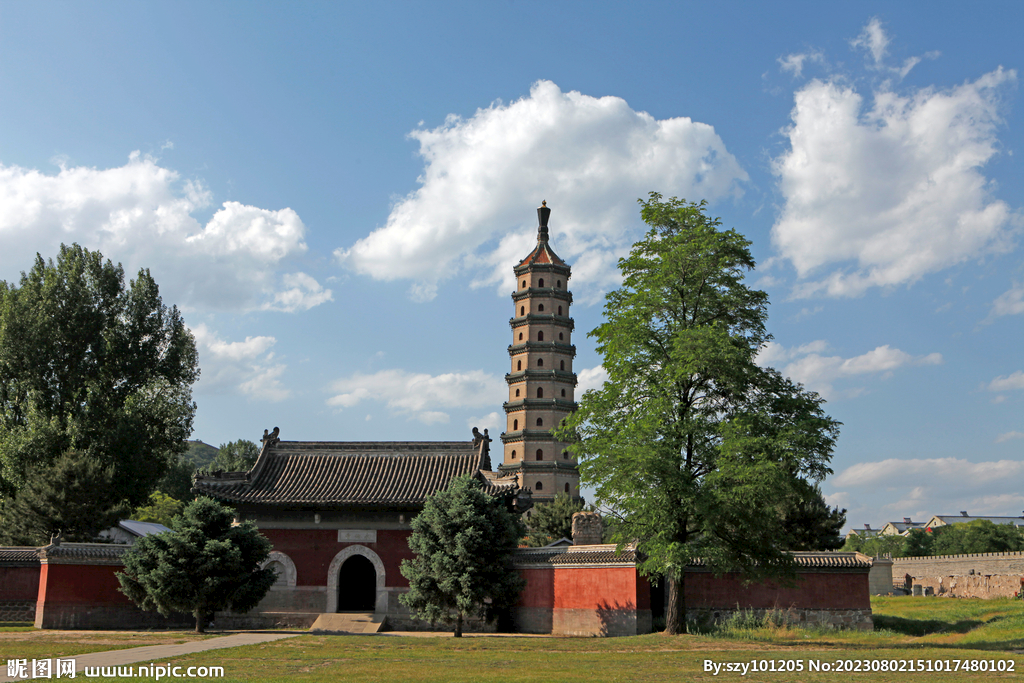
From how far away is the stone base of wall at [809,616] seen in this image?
21.2 metres

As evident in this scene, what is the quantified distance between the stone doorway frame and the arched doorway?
48 centimetres

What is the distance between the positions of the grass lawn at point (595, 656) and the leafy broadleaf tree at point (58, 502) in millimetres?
10546

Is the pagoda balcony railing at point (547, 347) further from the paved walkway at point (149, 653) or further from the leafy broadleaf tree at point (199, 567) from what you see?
the paved walkway at point (149, 653)

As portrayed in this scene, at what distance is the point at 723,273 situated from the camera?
60.5 ft

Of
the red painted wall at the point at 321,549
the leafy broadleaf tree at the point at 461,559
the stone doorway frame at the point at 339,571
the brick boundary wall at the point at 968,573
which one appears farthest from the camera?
the brick boundary wall at the point at 968,573

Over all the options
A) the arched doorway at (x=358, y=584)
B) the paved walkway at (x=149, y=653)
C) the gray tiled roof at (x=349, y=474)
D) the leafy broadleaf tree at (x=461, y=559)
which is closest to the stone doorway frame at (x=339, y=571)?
the arched doorway at (x=358, y=584)

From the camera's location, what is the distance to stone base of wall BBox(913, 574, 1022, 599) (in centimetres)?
4181

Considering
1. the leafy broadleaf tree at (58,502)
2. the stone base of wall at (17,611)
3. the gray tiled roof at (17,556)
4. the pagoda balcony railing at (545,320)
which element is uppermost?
the pagoda balcony railing at (545,320)

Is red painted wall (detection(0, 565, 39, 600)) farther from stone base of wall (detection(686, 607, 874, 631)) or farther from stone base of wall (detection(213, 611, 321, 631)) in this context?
stone base of wall (detection(686, 607, 874, 631))

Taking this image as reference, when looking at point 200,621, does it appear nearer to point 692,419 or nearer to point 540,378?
point 692,419

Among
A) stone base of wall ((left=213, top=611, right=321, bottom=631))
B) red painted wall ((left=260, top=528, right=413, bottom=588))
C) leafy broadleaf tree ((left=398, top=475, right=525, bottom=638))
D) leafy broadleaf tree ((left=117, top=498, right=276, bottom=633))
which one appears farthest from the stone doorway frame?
leafy broadleaf tree ((left=117, top=498, right=276, bottom=633))

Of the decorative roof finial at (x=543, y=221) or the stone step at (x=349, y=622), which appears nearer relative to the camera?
the stone step at (x=349, y=622)

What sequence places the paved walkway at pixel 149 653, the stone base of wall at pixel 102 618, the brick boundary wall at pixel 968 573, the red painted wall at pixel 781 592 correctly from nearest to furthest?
the paved walkway at pixel 149 653, the red painted wall at pixel 781 592, the stone base of wall at pixel 102 618, the brick boundary wall at pixel 968 573

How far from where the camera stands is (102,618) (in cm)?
2241
